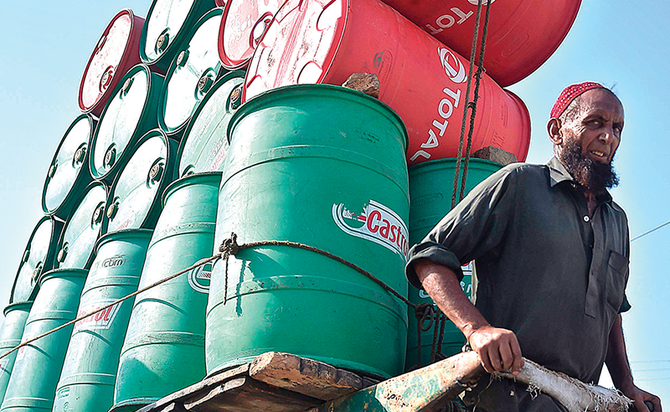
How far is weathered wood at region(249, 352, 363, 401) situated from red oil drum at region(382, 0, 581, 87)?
266cm

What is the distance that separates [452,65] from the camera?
4.46 m

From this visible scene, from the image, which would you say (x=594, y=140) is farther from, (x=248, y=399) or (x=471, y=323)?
(x=248, y=399)

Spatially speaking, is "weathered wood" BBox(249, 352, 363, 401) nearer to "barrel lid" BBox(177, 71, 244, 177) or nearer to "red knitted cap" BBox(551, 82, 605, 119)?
"red knitted cap" BBox(551, 82, 605, 119)

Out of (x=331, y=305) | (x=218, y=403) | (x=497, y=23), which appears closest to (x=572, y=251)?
(x=331, y=305)

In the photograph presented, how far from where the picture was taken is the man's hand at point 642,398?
252 centimetres

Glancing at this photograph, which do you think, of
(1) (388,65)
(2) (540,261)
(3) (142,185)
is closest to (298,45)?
(1) (388,65)

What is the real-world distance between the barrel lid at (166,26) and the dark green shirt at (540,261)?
232 inches

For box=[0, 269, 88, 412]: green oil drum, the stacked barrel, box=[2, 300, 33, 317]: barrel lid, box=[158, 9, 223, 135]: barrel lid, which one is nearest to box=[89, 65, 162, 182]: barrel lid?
the stacked barrel

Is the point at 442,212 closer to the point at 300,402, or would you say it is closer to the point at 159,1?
the point at 300,402

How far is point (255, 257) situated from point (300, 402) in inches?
26.1

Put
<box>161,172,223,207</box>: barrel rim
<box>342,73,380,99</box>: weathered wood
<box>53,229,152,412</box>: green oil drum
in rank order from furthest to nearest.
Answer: <box>53,229,152,412</box>: green oil drum → <box>161,172,223,207</box>: barrel rim → <box>342,73,380,99</box>: weathered wood

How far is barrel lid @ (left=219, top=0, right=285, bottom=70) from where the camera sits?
5.61 meters

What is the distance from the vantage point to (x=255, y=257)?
123 inches

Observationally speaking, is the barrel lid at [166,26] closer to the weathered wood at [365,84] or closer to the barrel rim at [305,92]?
the barrel rim at [305,92]
